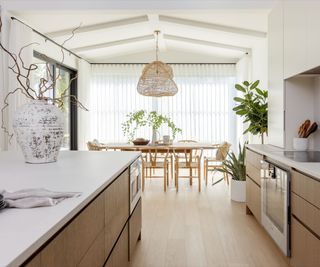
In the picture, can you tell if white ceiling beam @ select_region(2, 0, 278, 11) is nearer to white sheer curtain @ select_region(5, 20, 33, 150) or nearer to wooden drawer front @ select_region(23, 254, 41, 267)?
white sheer curtain @ select_region(5, 20, 33, 150)

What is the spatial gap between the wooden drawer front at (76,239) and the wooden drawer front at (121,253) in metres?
0.32

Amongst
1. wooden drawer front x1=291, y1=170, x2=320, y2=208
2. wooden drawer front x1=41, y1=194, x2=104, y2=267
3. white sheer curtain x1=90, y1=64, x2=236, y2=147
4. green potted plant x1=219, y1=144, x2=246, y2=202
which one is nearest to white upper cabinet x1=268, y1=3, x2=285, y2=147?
green potted plant x1=219, y1=144, x2=246, y2=202

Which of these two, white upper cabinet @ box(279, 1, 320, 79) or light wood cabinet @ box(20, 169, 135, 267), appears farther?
white upper cabinet @ box(279, 1, 320, 79)

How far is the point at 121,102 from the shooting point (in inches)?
292

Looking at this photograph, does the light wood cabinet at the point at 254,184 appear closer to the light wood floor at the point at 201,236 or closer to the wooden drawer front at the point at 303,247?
the light wood floor at the point at 201,236

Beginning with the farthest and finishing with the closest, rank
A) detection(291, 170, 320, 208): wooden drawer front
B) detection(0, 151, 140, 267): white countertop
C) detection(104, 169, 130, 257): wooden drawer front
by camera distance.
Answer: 1. detection(291, 170, 320, 208): wooden drawer front
2. detection(104, 169, 130, 257): wooden drawer front
3. detection(0, 151, 140, 267): white countertop

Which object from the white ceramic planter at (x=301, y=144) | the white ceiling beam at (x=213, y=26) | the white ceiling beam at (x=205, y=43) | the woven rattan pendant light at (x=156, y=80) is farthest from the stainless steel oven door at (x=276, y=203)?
the white ceiling beam at (x=205, y=43)

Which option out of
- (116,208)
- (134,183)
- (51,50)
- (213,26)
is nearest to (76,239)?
(116,208)

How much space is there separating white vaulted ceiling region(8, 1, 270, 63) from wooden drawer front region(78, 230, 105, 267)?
2.97 m

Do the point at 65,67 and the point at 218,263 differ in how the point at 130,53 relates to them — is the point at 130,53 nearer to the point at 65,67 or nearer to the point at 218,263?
the point at 65,67

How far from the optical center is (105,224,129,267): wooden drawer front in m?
1.64

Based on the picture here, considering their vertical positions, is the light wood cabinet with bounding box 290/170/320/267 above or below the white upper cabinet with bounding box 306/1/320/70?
below

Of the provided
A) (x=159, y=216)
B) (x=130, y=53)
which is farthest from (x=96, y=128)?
(x=159, y=216)

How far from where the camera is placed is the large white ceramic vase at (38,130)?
1816mm
